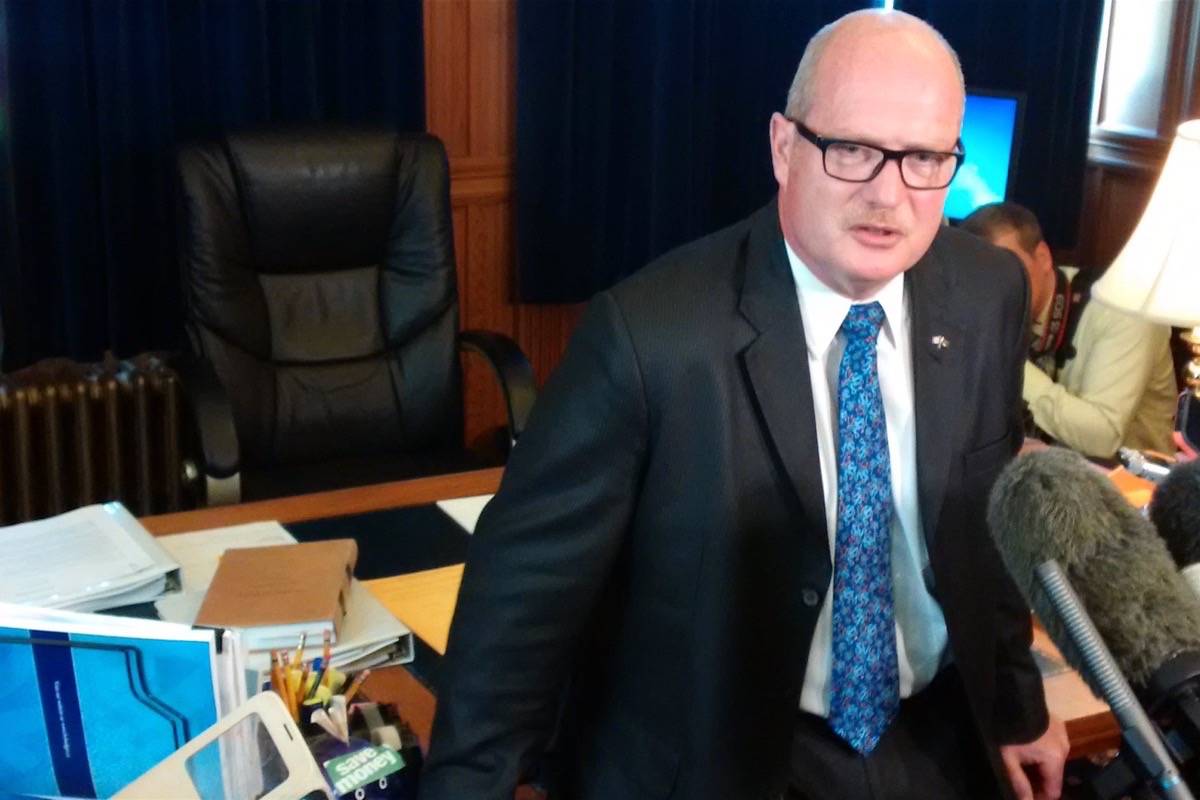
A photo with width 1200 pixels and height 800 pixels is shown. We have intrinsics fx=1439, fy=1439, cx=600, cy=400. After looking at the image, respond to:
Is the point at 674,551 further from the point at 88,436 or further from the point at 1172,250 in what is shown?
the point at 88,436

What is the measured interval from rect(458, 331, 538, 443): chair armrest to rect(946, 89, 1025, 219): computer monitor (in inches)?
53.8

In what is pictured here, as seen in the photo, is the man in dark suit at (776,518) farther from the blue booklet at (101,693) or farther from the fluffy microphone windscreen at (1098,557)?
the fluffy microphone windscreen at (1098,557)

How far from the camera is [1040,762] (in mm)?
1504

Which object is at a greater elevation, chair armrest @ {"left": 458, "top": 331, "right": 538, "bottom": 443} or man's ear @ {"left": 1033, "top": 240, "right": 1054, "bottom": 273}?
man's ear @ {"left": 1033, "top": 240, "right": 1054, "bottom": 273}

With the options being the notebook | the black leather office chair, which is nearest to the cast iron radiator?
the black leather office chair

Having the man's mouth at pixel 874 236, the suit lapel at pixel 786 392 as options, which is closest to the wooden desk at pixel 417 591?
the suit lapel at pixel 786 392

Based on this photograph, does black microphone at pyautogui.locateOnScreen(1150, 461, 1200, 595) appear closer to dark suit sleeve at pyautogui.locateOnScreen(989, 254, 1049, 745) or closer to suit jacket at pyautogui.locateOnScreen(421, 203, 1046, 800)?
suit jacket at pyautogui.locateOnScreen(421, 203, 1046, 800)

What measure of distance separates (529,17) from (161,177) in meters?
0.98

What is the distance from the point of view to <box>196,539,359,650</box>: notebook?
1586mm

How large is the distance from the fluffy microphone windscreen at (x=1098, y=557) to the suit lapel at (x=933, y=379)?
0.51m

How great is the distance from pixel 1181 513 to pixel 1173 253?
135 centimetres

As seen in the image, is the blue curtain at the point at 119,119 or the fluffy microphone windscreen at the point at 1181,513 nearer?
the fluffy microphone windscreen at the point at 1181,513

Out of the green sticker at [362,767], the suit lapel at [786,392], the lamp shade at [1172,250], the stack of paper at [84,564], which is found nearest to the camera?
the green sticker at [362,767]

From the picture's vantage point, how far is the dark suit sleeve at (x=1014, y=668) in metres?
1.47
